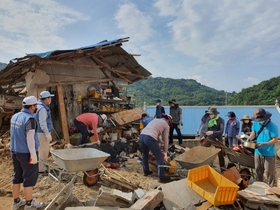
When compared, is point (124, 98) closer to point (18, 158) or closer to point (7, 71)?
point (7, 71)

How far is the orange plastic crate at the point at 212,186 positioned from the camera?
144 inches

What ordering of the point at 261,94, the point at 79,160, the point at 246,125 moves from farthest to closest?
1. the point at 261,94
2. the point at 246,125
3. the point at 79,160

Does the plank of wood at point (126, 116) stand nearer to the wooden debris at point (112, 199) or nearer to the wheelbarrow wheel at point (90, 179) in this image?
the wheelbarrow wheel at point (90, 179)

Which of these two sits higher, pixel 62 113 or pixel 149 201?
pixel 62 113

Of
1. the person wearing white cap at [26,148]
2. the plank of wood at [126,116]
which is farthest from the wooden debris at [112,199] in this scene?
the plank of wood at [126,116]

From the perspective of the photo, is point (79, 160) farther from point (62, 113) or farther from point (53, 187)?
point (62, 113)

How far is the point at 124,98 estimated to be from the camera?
11320 mm

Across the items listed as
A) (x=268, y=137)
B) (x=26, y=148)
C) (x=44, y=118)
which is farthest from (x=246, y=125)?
(x=26, y=148)

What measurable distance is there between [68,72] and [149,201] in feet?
23.0

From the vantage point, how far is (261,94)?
38281 mm

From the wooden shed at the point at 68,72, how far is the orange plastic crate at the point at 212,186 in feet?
17.7

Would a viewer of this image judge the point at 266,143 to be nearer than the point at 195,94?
Yes

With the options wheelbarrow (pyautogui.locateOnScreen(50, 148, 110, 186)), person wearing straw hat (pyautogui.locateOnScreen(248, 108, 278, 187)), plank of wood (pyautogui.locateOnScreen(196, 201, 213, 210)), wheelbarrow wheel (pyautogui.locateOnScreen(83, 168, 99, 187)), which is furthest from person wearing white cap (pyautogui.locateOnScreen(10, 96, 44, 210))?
person wearing straw hat (pyautogui.locateOnScreen(248, 108, 278, 187))

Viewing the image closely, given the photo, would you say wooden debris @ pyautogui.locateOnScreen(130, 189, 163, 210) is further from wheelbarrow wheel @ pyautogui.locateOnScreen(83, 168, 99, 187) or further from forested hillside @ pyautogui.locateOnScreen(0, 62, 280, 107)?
forested hillside @ pyautogui.locateOnScreen(0, 62, 280, 107)
